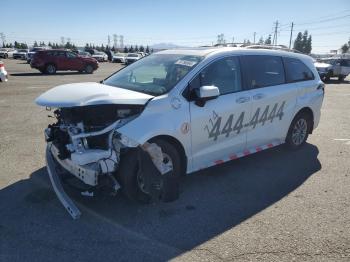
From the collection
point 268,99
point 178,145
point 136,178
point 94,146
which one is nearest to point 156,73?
point 178,145

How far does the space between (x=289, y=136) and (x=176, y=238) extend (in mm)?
3539

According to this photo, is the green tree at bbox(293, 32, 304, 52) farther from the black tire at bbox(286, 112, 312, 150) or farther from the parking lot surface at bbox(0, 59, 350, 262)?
the parking lot surface at bbox(0, 59, 350, 262)

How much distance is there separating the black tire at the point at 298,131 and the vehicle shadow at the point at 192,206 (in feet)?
2.39

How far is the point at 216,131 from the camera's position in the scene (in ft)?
15.9

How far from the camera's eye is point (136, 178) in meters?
4.11

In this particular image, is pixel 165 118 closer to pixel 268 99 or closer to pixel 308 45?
pixel 268 99

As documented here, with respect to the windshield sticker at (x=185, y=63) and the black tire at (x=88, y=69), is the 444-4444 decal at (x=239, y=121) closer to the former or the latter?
the windshield sticker at (x=185, y=63)

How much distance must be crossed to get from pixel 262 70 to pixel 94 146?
2.99m

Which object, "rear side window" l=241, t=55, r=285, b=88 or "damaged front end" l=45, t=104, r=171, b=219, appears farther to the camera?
"rear side window" l=241, t=55, r=285, b=88

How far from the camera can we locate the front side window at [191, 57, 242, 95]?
4734 millimetres

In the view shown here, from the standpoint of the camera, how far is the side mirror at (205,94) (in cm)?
440

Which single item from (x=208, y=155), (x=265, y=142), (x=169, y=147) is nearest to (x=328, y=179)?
(x=265, y=142)

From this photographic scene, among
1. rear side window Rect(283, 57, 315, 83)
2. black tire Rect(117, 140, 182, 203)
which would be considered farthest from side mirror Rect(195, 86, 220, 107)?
rear side window Rect(283, 57, 315, 83)

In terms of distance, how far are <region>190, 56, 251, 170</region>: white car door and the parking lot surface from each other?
0.47 meters
